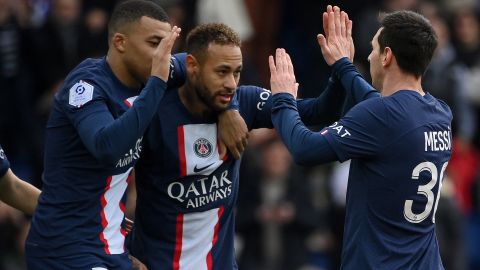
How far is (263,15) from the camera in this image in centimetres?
1518

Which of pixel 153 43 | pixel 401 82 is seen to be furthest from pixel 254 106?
pixel 401 82

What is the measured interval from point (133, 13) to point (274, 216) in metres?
5.18

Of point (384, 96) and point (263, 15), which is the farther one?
point (263, 15)

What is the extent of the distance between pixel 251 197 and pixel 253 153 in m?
0.57

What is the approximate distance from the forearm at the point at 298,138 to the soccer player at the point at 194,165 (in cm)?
44

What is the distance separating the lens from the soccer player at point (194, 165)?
7.68 metres

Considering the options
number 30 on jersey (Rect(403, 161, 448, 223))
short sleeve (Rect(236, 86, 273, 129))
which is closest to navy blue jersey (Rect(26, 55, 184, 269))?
short sleeve (Rect(236, 86, 273, 129))

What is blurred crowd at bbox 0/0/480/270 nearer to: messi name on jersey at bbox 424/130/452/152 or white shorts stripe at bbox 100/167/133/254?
white shorts stripe at bbox 100/167/133/254

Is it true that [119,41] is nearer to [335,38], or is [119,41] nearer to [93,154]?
[93,154]

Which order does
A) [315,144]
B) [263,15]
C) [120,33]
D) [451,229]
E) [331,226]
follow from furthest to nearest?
[263,15] < [331,226] < [451,229] < [120,33] < [315,144]

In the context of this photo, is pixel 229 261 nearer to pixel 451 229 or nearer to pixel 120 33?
pixel 120 33

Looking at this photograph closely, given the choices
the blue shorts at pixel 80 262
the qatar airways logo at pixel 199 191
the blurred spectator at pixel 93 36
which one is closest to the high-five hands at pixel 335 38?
the qatar airways logo at pixel 199 191

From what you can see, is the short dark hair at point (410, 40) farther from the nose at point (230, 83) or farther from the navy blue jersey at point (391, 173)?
the nose at point (230, 83)

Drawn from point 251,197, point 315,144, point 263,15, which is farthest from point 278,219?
point 315,144
